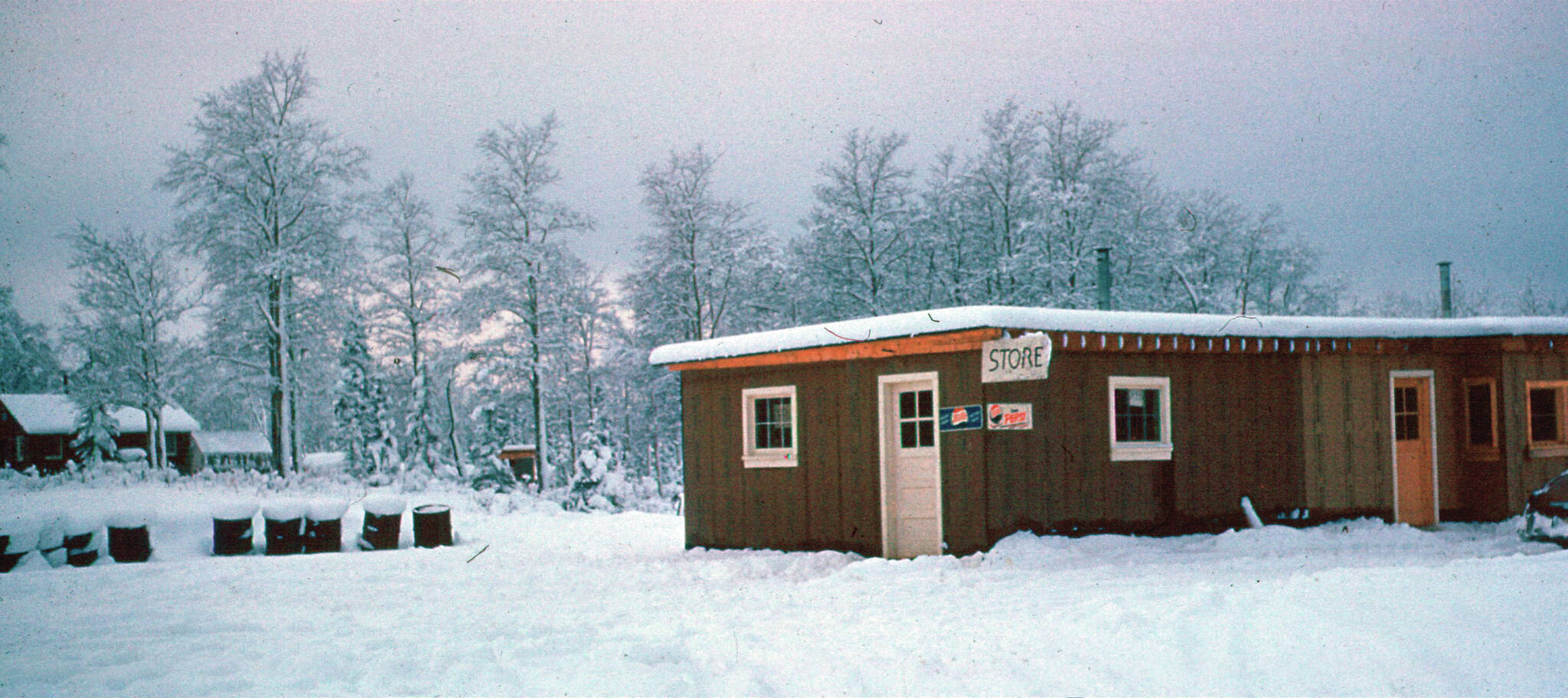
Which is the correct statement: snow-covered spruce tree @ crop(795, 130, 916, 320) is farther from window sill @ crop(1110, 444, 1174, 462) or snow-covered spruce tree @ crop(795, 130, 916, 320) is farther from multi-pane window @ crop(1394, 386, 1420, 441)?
window sill @ crop(1110, 444, 1174, 462)

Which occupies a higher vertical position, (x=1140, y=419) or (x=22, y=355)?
(x=22, y=355)

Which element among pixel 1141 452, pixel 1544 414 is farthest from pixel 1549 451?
pixel 1141 452

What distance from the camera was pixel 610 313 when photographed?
84.7 feet

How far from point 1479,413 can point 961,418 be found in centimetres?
729

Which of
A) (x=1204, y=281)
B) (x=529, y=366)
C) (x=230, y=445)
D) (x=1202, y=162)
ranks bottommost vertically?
(x=230, y=445)

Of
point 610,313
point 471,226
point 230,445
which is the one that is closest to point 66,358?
point 471,226

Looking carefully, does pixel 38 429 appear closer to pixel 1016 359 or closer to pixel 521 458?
pixel 521 458

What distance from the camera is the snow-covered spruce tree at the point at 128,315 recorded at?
24109 millimetres

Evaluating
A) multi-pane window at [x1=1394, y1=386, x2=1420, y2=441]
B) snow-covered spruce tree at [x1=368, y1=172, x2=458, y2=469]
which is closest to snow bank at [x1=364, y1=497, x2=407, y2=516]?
snow-covered spruce tree at [x1=368, y1=172, x2=458, y2=469]

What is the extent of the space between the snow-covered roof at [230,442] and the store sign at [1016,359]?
52840 millimetres

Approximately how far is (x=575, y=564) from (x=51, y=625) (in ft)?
17.6

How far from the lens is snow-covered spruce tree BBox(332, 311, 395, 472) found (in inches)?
1209

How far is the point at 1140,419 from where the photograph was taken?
10844 mm

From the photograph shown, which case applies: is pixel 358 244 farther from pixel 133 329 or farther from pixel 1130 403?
pixel 1130 403
